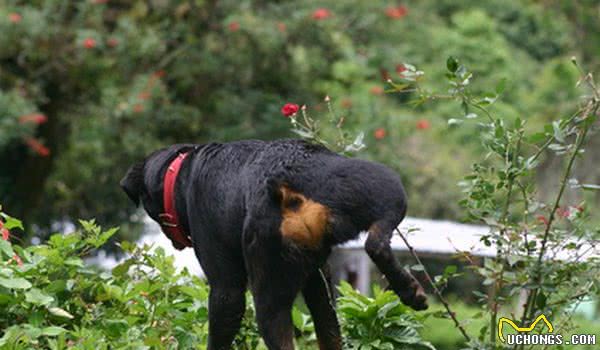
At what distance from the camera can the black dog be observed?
12.0ft

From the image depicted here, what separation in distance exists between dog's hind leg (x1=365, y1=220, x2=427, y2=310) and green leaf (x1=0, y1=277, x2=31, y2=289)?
61.1 inches

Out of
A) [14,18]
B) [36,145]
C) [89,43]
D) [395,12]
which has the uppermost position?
[395,12]

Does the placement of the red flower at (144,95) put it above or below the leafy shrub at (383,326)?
above

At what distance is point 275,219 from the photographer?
3.76 meters

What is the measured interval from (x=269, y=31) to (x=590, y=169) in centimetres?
1031

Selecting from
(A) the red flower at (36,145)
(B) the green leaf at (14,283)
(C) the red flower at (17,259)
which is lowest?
(B) the green leaf at (14,283)

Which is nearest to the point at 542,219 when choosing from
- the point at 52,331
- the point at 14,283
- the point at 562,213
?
the point at 562,213

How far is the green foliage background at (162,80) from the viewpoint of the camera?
11609 millimetres

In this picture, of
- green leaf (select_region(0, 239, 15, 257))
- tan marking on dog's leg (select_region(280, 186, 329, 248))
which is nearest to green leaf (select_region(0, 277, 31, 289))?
green leaf (select_region(0, 239, 15, 257))

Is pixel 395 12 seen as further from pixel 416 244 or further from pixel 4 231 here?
pixel 4 231

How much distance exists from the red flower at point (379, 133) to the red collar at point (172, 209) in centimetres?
757

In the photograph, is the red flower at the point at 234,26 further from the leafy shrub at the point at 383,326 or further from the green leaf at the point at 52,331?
the green leaf at the point at 52,331

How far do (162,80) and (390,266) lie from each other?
29.8 ft

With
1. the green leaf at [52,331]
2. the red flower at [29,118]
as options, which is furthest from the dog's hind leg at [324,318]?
the red flower at [29,118]
